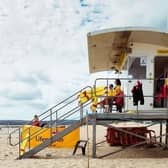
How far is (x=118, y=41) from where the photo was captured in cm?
1738

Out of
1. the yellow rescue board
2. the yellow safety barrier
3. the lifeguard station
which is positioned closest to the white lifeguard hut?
the lifeguard station

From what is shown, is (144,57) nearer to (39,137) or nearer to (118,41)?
(118,41)

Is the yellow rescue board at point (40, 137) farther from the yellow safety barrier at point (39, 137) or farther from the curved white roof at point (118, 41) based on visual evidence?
the curved white roof at point (118, 41)

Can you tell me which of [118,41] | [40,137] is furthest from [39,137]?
[118,41]

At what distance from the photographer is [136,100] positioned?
15.6m

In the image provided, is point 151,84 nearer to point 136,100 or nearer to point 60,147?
point 136,100

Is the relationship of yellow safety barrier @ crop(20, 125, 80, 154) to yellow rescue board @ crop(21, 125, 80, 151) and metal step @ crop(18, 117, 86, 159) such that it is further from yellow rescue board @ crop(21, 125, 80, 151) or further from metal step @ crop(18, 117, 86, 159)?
metal step @ crop(18, 117, 86, 159)

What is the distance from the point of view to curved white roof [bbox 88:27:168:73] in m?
15.9

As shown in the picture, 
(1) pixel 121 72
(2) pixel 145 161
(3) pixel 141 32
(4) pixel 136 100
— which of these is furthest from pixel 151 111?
(1) pixel 121 72

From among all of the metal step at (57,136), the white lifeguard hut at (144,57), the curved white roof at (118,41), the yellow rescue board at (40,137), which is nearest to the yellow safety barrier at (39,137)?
the yellow rescue board at (40,137)

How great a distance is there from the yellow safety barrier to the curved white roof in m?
3.34

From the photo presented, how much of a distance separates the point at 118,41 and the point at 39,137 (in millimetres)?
5668

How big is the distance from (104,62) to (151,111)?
571 centimetres

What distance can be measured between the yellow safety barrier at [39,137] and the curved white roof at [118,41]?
11.0 ft
